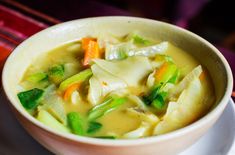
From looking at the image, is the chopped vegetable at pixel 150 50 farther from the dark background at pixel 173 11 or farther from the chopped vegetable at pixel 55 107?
the dark background at pixel 173 11

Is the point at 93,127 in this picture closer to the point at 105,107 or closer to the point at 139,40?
the point at 105,107

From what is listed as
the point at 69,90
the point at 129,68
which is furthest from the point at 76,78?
the point at 129,68

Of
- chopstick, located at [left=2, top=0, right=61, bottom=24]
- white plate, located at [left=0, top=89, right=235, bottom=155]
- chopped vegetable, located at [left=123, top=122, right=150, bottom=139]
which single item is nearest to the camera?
chopped vegetable, located at [left=123, top=122, right=150, bottom=139]

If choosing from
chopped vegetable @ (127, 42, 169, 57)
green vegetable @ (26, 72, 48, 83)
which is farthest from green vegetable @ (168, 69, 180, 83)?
green vegetable @ (26, 72, 48, 83)

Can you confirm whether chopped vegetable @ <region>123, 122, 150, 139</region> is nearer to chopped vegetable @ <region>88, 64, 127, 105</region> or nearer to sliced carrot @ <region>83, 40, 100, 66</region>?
chopped vegetable @ <region>88, 64, 127, 105</region>

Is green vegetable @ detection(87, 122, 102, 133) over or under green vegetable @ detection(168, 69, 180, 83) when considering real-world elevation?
under

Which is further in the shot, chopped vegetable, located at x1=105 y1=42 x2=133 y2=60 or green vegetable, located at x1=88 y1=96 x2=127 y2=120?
chopped vegetable, located at x1=105 y1=42 x2=133 y2=60

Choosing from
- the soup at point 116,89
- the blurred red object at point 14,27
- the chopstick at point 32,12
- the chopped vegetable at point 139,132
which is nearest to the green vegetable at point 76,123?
the soup at point 116,89

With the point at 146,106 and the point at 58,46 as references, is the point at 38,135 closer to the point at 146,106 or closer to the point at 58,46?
the point at 146,106
